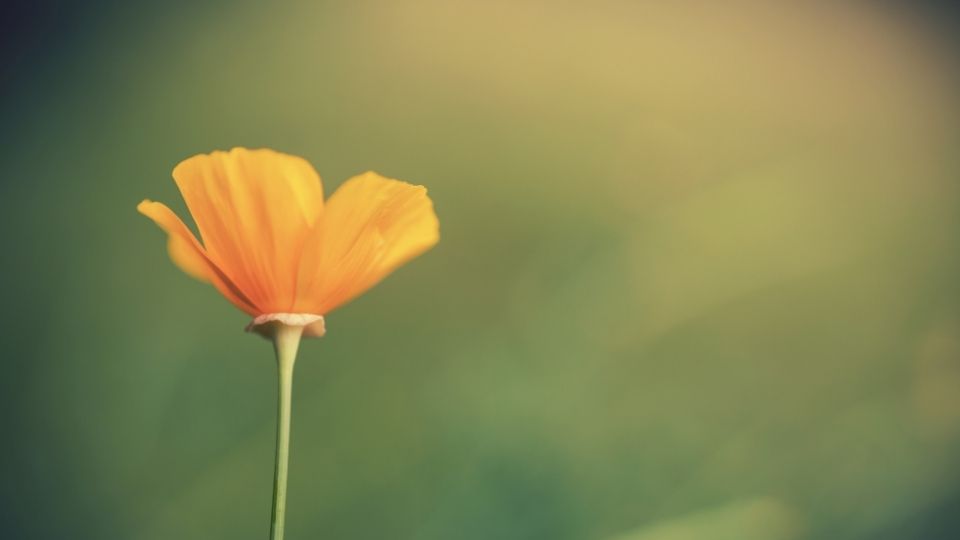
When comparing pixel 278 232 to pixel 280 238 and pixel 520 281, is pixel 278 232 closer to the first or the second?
pixel 280 238

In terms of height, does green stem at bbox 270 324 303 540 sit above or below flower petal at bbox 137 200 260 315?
below

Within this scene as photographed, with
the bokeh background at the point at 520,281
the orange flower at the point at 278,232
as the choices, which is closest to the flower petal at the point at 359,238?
the orange flower at the point at 278,232

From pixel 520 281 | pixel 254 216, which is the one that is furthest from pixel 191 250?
pixel 520 281

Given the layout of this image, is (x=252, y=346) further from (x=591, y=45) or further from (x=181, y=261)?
(x=591, y=45)

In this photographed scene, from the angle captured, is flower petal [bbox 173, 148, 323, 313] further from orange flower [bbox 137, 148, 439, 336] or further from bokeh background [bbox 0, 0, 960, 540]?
bokeh background [bbox 0, 0, 960, 540]

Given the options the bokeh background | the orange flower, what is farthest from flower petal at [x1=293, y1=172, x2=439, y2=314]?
the bokeh background

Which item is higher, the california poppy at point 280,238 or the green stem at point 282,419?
the california poppy at point 280,238

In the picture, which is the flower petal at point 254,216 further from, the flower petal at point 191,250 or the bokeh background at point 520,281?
the bokeh background at point 520,281
